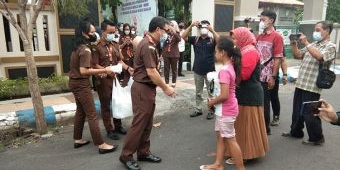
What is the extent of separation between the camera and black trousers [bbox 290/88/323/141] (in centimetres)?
432

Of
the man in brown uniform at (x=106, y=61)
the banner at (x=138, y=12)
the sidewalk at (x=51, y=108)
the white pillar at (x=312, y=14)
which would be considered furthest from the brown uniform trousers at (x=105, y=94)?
the white pillar at (x=312, y=14)

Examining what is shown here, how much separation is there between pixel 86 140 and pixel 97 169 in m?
1.01

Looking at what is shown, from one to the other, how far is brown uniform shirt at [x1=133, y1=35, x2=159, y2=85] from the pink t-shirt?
783mm

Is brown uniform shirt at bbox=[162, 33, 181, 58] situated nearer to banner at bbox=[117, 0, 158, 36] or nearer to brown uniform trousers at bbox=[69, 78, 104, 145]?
banner at bbox=[117, 0, 158, 36]

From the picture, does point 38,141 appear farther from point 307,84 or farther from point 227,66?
point 307,84

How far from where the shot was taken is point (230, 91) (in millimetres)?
3348

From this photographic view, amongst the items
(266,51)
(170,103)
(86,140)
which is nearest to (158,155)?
(86,140)

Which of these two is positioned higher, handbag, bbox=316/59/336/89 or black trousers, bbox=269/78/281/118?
handbag, bbox=316/59/336/89

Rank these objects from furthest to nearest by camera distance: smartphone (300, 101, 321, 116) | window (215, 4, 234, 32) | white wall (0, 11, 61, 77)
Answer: window (215, 4, 234, 32)
white wall (0, 11, 61, 77)
smartphone (300, 101, 321, 116)

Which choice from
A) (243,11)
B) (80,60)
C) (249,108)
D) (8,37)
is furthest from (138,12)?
(249,108)

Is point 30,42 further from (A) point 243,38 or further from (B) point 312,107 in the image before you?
(B) point 312,107

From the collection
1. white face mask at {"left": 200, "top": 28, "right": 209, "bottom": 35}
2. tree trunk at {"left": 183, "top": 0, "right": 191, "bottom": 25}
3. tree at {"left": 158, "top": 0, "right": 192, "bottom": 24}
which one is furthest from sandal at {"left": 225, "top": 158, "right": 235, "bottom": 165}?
tree trunk at {"left": 183, "top": 0, "right": 191, "bottom": 25}

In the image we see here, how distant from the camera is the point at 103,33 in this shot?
4.49 m

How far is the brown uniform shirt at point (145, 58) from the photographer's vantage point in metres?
3.48
